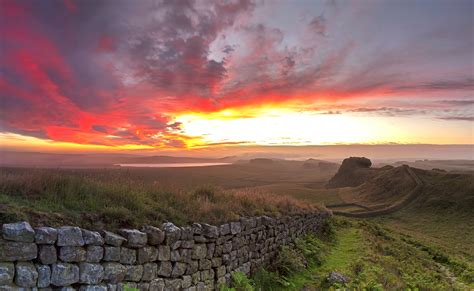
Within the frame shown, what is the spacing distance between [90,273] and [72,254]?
568mm

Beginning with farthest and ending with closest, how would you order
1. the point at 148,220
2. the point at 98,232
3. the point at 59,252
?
the point at 148,220 → the point at 98,232 → the point at 59,252

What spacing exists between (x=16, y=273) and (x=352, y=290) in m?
9.27

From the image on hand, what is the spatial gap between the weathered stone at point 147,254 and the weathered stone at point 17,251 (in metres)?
2.31

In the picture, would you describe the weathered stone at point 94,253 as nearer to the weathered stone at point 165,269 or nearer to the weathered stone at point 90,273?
the weathered stone at point 90,273

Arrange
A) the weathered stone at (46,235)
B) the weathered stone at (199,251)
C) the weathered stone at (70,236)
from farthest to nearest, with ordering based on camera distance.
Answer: the weathered stone at (199,251)
the weathered stone at (70,236)
the weathered stone at (46,235)

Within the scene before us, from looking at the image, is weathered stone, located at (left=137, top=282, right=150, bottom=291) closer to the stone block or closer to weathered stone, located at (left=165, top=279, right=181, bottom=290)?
weathered stone, located at (left=165, top=279, right=181, bottom=290)

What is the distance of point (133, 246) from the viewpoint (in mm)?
8062

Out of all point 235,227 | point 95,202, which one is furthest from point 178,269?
point 235,227

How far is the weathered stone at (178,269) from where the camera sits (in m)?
9.04

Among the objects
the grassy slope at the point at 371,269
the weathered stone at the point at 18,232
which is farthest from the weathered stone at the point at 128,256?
the grassy slope at the point at 371,269

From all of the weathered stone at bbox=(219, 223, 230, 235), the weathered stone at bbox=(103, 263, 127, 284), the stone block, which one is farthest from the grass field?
the weathered stone at bbox=(103, 263, 127, 284)

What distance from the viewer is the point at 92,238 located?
724cm

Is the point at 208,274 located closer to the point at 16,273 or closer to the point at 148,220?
the point at 148,220

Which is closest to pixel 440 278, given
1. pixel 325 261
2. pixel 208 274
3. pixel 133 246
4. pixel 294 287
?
pixel 325 261
